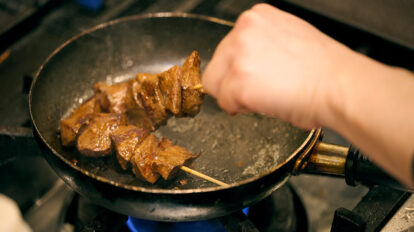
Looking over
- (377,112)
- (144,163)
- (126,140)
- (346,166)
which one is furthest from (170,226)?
(377,112)

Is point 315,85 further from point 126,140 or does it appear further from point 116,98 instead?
point 116,98

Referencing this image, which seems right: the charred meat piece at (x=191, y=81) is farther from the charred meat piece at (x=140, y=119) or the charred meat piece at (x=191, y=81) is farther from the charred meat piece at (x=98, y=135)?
the charred meat piece at (x=98, y=135)

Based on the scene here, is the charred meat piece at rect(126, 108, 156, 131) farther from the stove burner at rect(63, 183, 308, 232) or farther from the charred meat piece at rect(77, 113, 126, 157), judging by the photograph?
the stove burner at rect(63, 183, 308, 232)

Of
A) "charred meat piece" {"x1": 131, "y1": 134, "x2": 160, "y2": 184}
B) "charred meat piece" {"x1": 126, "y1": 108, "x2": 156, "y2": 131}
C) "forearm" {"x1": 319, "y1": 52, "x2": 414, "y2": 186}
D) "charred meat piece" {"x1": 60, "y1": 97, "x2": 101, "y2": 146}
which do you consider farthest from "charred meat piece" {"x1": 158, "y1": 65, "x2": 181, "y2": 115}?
"forearm" {"x1": 319, "y1": 52, "x2": 414, "y2": 186}

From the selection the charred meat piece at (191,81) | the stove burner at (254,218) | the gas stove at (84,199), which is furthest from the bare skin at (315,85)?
the stove burner at (254,218)

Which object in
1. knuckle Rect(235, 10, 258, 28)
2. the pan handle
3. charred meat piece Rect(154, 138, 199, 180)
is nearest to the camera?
knuckle Rect(235, 10, 258, 28)
